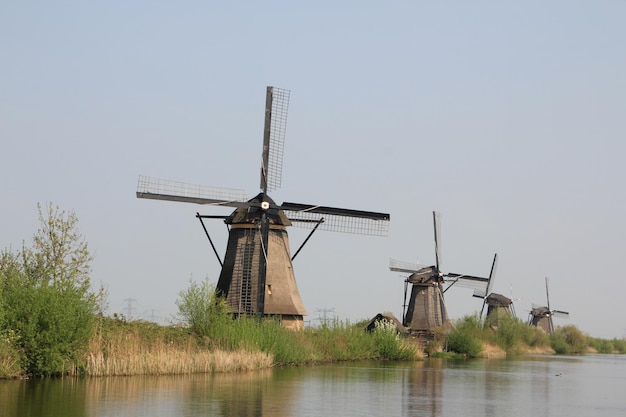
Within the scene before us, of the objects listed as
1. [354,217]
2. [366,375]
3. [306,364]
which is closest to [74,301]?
[366,375]

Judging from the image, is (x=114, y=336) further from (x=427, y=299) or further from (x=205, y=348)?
(x=427, y=299)

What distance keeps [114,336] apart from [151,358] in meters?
1.29

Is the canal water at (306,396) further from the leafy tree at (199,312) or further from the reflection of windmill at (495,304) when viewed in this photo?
the reflection of windmill at (495,304)

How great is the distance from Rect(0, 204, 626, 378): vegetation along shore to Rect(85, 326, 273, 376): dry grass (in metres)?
0.03

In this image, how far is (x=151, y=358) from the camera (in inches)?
1053

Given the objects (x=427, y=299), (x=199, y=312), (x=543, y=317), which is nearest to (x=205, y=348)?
(x=199, y=312)

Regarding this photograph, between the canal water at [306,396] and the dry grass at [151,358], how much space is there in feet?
2.80

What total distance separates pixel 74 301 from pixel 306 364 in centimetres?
1395

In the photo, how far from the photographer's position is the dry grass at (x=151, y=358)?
84.6 ft

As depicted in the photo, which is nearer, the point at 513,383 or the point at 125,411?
the point at 125,411

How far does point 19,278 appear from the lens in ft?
82.2

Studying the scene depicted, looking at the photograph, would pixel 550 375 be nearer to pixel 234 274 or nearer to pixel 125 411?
pixel 234 274

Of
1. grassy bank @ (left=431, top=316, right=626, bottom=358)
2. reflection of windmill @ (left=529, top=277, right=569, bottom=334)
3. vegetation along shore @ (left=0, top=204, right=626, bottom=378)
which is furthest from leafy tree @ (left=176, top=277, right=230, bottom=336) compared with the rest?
reflection of windmill @ (left=529, top=277, right=569, bottom=334)

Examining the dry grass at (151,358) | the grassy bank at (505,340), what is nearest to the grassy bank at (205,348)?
the dry grass at (151,358)
